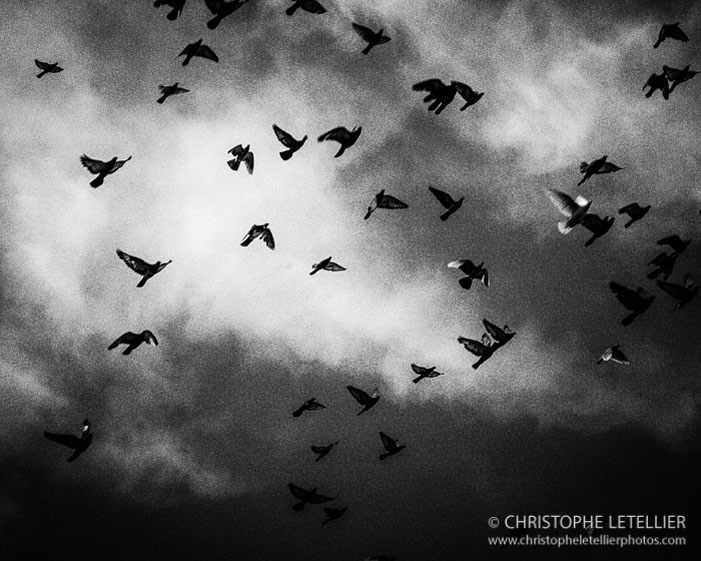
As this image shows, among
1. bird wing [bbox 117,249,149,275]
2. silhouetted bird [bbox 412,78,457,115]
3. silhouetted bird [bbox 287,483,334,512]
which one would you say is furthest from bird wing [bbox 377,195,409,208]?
silhouetted bird [bbox 287,483,334,512]

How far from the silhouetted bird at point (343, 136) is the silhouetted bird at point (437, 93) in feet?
8.91

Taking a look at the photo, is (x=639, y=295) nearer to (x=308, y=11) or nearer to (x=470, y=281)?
(x=470, y=281)

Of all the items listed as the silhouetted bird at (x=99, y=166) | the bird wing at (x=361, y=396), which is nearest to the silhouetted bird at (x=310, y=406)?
the bird wing at (x=361, y=396)

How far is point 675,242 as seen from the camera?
79.4 feet

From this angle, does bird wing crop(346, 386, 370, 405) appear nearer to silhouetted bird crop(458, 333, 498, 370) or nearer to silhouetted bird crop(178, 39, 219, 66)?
silhouetted bird crop(458, 333, 498, 370)

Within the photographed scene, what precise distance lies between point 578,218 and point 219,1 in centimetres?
1509

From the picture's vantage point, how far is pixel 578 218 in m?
19.7

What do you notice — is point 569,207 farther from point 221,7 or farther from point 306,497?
point 306,497

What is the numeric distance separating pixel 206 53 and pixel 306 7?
185 inches

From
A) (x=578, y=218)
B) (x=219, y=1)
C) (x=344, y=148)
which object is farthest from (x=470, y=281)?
(x=219, y=1)

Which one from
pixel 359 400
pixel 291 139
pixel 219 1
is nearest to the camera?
pixel 219 1

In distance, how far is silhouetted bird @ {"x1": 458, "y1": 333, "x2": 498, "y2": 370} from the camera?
918 inches

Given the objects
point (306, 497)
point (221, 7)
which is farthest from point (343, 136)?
point (306, 497)

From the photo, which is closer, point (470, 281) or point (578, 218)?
point (578, 218)
